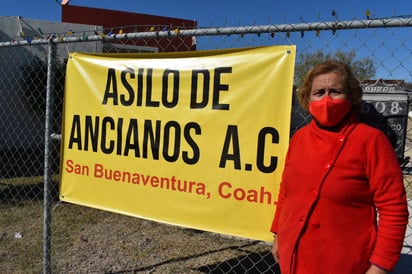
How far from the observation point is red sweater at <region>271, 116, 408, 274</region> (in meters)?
1.65

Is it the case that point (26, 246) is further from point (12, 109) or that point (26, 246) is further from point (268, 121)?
point (12, 109)

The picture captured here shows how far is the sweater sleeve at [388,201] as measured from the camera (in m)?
1.63

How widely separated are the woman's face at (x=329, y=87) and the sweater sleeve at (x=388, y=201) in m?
0.28

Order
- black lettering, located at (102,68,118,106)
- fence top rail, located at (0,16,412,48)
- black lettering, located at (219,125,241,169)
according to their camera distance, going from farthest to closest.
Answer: black lettering, located at (102,68,118,106), black lettering, located at (219,125,241,169), fence top rail, located at (0,16,412,48)

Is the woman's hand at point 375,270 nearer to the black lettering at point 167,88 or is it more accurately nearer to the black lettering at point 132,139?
the black lettering at point 167,88

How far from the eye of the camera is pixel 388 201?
1.64 metres

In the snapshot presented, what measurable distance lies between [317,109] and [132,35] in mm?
1604

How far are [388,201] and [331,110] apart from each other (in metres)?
0.43

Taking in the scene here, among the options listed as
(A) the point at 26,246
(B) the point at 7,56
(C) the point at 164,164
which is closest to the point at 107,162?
(C) the point at 164,164

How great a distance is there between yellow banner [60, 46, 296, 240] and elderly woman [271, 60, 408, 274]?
19.9 inches

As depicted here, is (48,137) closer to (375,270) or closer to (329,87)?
(329,87)

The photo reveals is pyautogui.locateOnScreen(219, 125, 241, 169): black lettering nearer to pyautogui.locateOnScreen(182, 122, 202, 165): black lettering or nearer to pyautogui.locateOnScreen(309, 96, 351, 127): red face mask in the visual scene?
pyautogui.locateOnScreen(182, 122, 202, 165): black lettering

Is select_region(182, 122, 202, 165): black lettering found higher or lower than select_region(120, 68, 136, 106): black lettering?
lower

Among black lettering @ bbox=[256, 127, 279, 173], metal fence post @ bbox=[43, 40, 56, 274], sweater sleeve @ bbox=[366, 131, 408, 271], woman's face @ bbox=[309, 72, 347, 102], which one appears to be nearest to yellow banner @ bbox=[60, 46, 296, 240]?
black lettering @ bbox=[256, 127, 279, 173]
